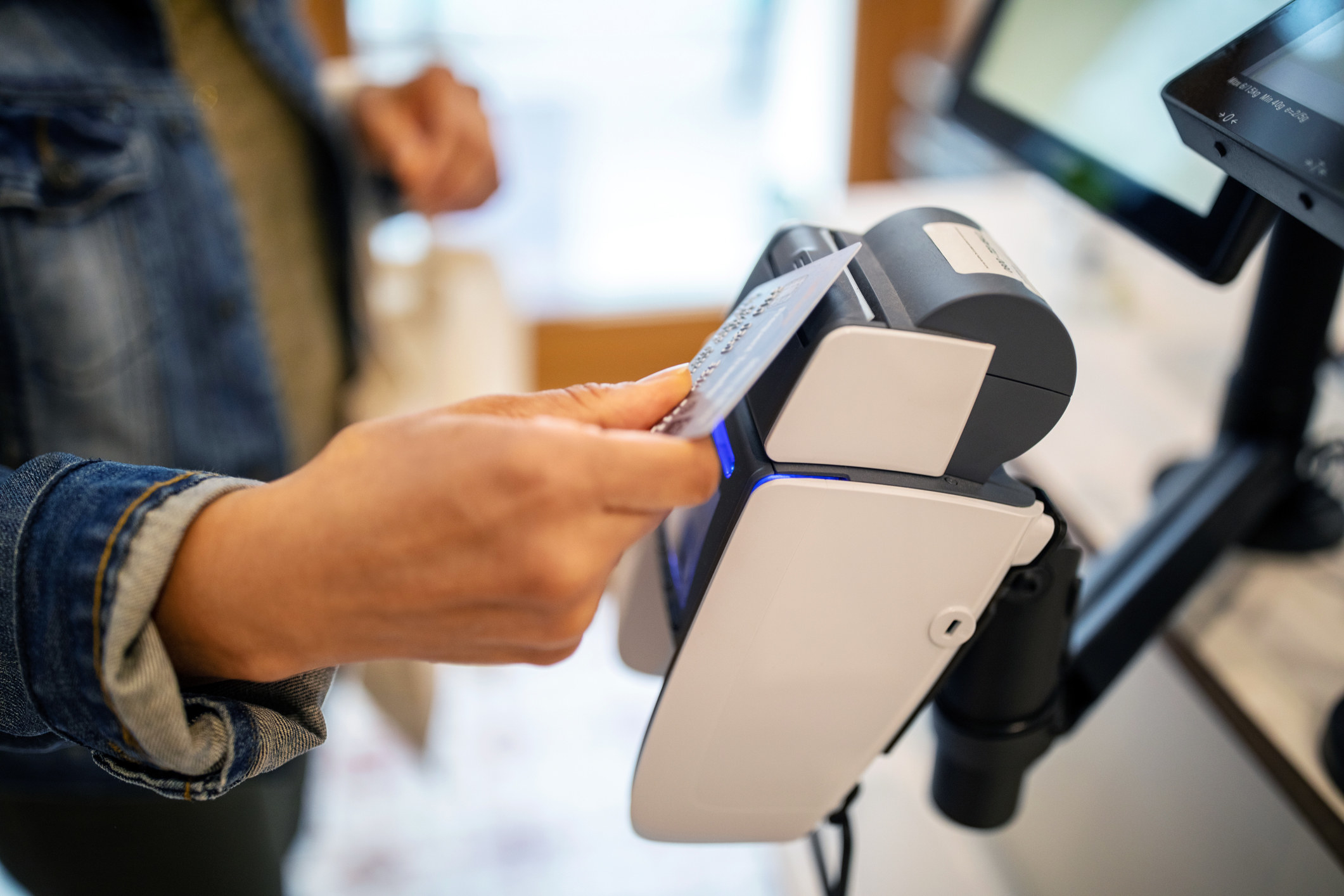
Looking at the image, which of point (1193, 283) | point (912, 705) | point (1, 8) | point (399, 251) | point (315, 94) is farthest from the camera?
point (399, 251)

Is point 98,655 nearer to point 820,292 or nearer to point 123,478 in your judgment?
point 123,478

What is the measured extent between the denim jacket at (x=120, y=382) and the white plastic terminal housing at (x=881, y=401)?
10.1 inches

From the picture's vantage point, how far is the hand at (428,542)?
0.33 metres

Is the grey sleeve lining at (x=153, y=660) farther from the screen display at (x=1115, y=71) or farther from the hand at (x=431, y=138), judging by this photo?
the hand at (x=431, y=138)

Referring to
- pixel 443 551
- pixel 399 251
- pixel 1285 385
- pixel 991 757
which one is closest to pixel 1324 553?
pixel 1285 385

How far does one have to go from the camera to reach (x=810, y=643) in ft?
1.41

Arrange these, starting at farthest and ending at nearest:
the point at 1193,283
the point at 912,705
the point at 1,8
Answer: the point at 1193,283 → the point at 1,8 → the point at 912,705

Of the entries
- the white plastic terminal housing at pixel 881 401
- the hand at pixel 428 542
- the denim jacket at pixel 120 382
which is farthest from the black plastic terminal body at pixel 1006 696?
the denim jacket at pixel 120 382

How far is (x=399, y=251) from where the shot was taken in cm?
139

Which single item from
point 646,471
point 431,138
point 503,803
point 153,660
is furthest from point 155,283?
point 503,803

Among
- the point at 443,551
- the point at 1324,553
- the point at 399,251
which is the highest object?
the point at 443,551

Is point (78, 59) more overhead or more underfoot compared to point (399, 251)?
more overhead

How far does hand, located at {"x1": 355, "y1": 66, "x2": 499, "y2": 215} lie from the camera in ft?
3.34

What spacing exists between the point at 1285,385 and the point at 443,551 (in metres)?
0.68
